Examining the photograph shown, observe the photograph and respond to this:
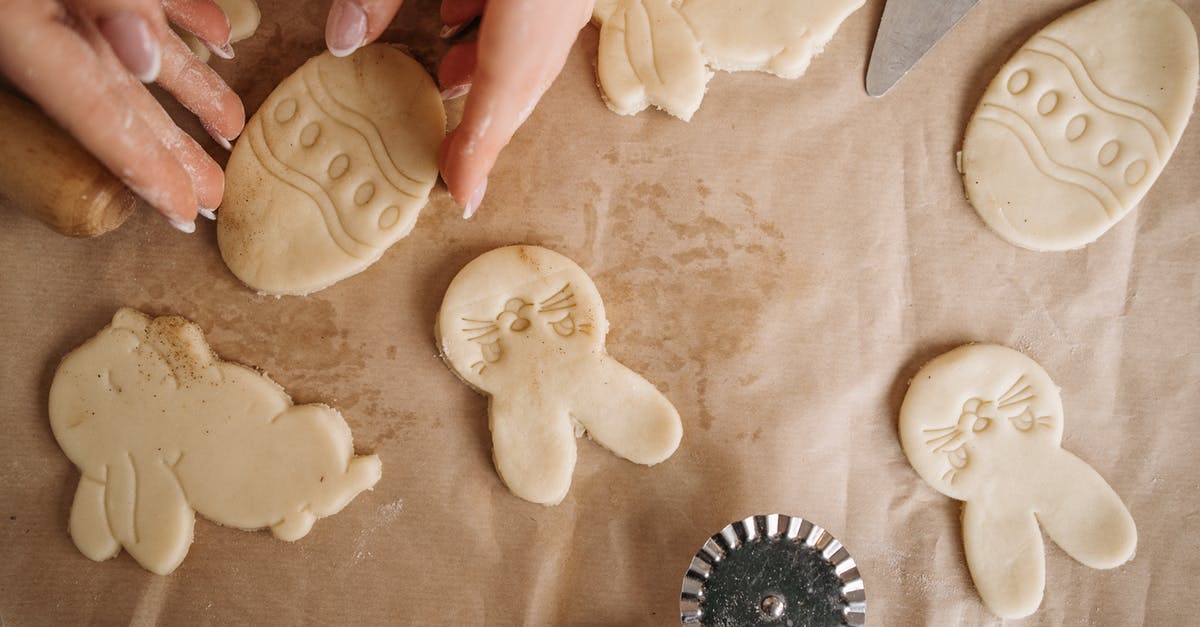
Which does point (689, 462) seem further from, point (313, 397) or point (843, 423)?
point (313, 397)

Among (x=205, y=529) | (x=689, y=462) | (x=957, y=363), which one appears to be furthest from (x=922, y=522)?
(x=205, y=529)

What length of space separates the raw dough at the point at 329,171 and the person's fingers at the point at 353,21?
0.27 ft

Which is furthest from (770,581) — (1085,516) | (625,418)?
(1085,516)

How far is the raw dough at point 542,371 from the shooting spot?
125 cm

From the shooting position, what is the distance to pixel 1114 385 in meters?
1.31

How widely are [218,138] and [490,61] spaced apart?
474 mm

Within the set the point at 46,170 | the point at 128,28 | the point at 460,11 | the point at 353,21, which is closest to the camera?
the point at 128,28

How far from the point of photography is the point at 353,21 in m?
1.17

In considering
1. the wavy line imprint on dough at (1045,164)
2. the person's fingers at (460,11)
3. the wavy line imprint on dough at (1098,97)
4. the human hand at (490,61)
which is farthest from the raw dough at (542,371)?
the wavy line imprint on dough at (1098,97)

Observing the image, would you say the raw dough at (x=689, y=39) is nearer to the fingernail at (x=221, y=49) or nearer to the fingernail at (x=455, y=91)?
the fingernail at (x=455, y=91)

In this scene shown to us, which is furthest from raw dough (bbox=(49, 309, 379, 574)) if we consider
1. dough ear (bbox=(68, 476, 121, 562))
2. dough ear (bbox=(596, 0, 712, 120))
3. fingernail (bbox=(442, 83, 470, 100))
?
dough ear (bbox=(596, 0, 712, 120))

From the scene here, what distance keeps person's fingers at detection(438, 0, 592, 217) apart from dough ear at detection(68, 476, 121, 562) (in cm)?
70

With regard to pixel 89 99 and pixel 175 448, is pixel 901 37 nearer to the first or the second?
pixel 89 99

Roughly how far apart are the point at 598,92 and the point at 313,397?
2.13ft
